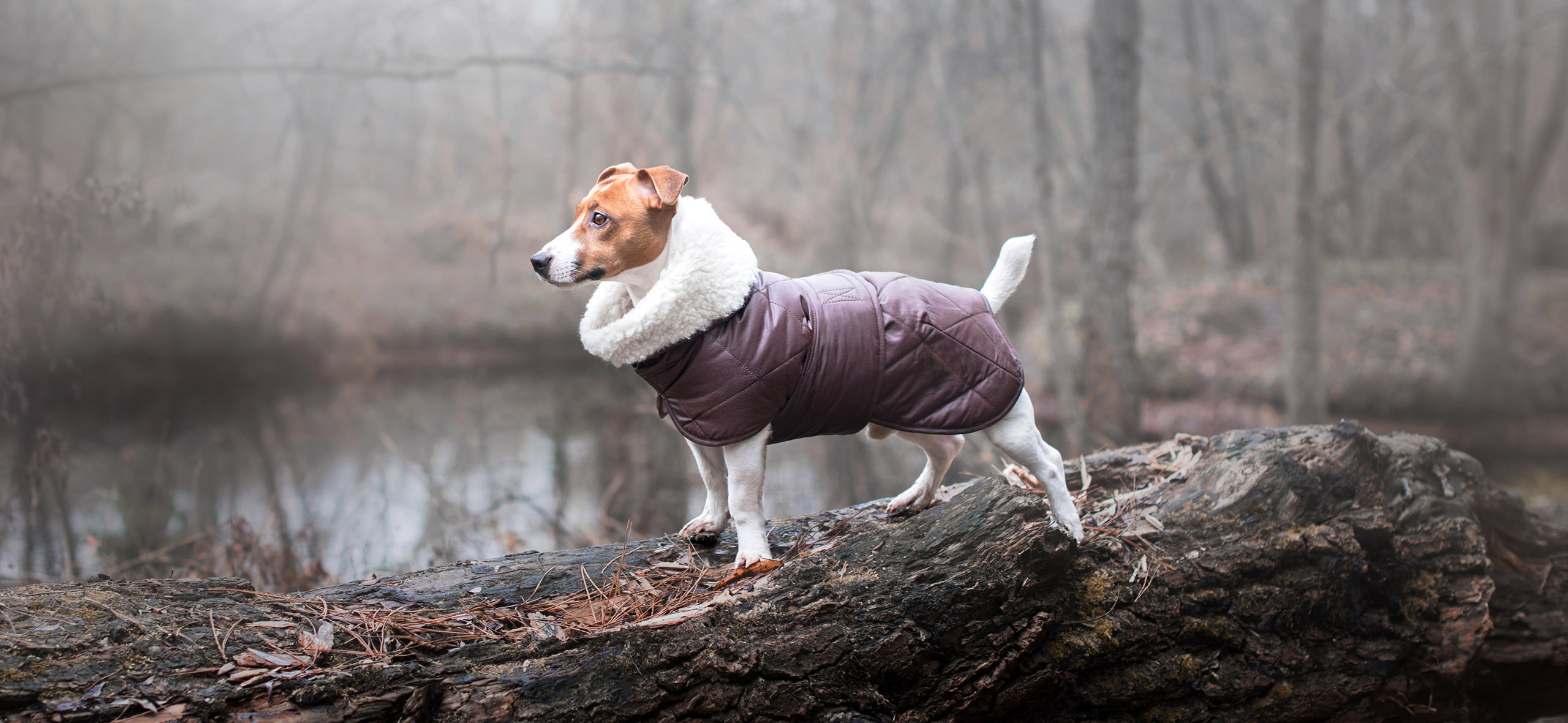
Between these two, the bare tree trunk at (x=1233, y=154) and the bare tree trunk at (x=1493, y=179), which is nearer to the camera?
the bare tree trunk at (x=1493, y=179)

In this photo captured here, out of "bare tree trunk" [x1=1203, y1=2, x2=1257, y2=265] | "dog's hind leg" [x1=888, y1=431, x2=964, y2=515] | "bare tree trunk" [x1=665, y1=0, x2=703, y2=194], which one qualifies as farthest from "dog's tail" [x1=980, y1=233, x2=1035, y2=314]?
"bare tree trunk" [x1=1203, y1=2, x2=1257, y2=265]

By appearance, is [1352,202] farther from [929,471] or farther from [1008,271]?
[929,471]

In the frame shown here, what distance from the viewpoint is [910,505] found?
10.6 feet

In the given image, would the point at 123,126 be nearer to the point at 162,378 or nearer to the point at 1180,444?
the point at 162,378

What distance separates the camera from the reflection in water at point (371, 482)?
5.33 meters

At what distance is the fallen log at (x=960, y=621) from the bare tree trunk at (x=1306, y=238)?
4.01 metres

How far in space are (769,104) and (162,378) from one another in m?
10.2

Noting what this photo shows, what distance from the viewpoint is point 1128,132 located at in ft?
24.7

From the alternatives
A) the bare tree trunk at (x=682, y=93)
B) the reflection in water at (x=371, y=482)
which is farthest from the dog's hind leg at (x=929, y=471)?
the bare tree trunk at (x=682, y=93)

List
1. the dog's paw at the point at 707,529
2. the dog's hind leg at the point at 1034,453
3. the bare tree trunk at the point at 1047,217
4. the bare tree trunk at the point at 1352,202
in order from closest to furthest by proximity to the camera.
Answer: the dog's hind leg at the point at 1034,453 < the dog's paw at the point at 707,529 < the bare tree trunk at the point at 1047,217 < the bare tree trunk at the point at 1352,202

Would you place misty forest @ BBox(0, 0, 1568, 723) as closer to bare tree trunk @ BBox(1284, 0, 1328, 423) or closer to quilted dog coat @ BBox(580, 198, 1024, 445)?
bare tree trunk @ BBox(1284, 0, 1328, 423)

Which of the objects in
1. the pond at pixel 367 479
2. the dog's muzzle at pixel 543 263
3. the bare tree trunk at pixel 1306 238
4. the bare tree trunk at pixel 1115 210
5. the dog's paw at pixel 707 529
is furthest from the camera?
the bare tree trunk at pixel 1115 210

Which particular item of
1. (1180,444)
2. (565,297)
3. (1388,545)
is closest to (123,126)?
(565,297)

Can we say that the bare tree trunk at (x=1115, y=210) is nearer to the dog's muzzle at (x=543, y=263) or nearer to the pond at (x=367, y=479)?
the pond at (x=367, y=479)
